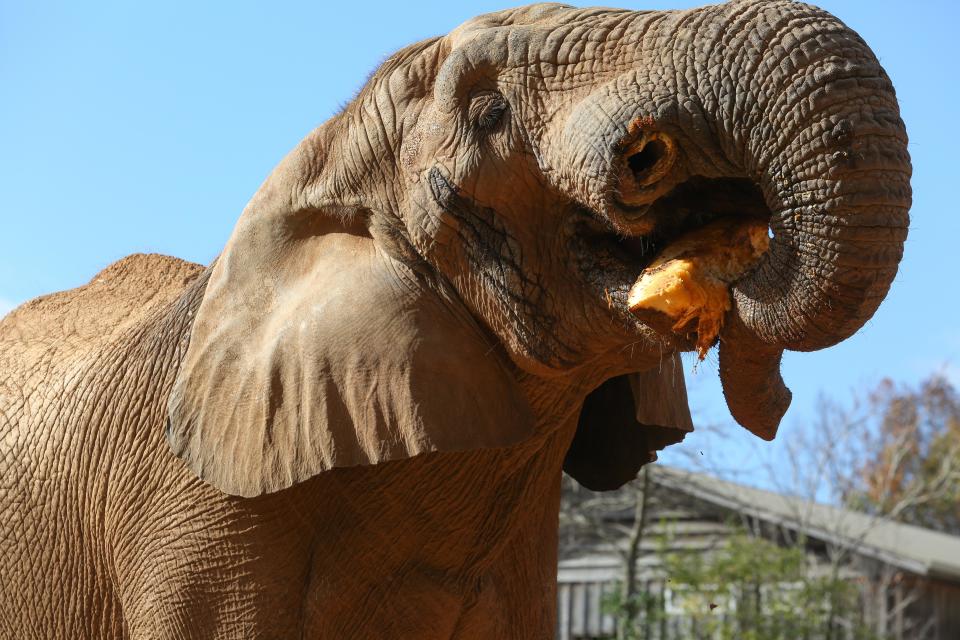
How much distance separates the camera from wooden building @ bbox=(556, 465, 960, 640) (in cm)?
1938

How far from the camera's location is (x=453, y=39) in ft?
11.9

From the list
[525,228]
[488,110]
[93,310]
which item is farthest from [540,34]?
[93,310]

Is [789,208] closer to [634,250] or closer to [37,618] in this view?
[634,250]

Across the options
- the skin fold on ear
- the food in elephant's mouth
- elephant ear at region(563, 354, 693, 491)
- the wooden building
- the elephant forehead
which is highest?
the elephant forehead

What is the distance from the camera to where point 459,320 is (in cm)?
359

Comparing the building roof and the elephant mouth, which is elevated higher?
the elephant mouth

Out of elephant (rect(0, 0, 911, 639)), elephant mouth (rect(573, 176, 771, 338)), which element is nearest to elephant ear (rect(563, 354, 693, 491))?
elephant (rect(0, 0, 911, 639))

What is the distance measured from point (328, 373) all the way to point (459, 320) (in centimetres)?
37

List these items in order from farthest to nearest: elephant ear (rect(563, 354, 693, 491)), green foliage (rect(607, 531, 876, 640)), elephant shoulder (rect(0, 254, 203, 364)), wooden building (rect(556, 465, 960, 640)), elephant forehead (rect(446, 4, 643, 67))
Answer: wooden building (rect(556, 465, 960, 640)) → green foliage (rect(607, 531, 876, 640)) → elephant shoulder (rect(0, 254, 203, 364)) → elephant ear (rect(563, 354, 693, 491)) → elephant forehead (rect(446, 4, 643, 67))

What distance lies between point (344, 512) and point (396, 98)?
116cm

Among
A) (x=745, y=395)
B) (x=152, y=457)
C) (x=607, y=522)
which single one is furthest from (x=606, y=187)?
(x=607, y=522)

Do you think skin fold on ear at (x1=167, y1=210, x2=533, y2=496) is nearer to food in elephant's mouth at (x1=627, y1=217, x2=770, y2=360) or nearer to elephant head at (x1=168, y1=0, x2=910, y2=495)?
elephant head at (x1=168, y1=0, x2=910, y2=495)

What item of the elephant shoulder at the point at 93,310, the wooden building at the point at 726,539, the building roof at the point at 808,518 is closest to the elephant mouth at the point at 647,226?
the elephant shoulder at the point at 93,310

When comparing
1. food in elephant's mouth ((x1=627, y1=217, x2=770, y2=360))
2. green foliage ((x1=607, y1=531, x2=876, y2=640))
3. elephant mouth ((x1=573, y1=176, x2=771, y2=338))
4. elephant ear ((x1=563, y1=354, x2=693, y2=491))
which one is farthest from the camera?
green foliage ((x1=607, y1=531, x2=876, y2=640))
